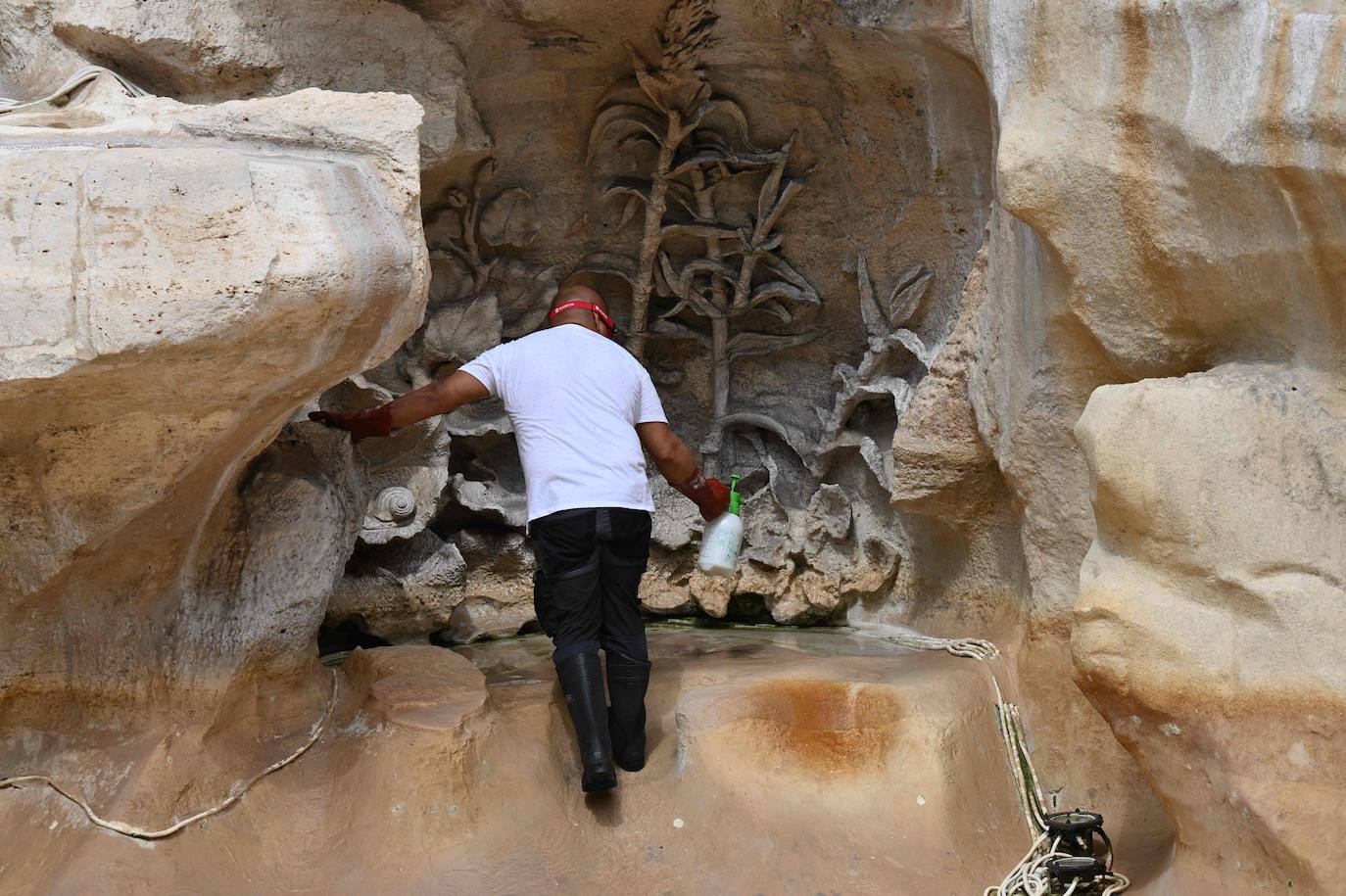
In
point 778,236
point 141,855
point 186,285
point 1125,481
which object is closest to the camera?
point 186,285

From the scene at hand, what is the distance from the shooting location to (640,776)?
10.7 ft

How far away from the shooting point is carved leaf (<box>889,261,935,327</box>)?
13.5ft

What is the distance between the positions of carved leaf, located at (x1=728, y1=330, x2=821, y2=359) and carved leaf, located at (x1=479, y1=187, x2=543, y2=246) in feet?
2.56

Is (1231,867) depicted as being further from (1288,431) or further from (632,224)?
(632,224)

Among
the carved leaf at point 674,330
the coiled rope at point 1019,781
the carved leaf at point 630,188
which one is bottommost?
the coiled rope at point 1019,781

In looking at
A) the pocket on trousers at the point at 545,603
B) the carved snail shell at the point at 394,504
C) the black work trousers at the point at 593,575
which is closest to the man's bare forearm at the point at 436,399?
the black work trousers at the point at 593,575

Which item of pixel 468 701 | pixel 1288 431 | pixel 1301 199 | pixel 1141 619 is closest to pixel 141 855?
pixel 468 701

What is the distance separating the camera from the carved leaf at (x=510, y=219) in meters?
4.32

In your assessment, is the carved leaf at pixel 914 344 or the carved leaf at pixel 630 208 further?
the carved leaf at pixel 630 208

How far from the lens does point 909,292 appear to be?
13.6 feet

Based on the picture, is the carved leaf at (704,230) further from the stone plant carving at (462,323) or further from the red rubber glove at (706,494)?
the red rubber glove at (706,494)

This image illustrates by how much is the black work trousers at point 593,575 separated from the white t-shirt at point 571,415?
0.13 ft

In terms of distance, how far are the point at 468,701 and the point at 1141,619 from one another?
161 centimetres

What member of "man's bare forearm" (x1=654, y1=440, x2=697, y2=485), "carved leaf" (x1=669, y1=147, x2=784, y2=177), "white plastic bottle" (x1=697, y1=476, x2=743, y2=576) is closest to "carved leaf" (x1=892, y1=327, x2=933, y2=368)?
"carved leaf" (x1=669, y1=147, x2=784, y2=177)
